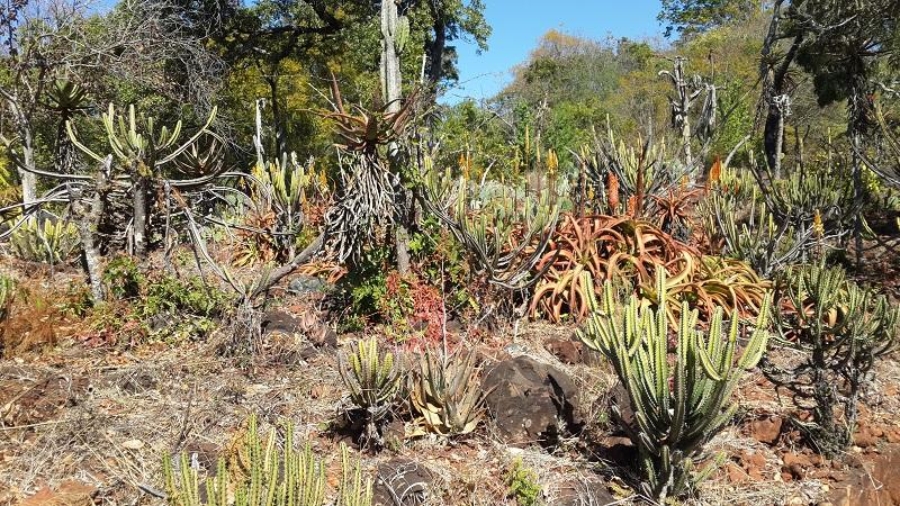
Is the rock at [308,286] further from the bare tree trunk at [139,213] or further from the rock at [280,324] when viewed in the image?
the bare tree trunk at [139,213]

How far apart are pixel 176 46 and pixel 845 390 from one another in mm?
9370

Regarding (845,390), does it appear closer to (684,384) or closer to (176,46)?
(684,384)

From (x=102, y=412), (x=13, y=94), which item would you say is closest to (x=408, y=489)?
(x=102, y=412)

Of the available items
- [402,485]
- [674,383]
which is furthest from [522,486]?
[674,383]

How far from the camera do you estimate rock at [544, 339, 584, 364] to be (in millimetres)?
4457

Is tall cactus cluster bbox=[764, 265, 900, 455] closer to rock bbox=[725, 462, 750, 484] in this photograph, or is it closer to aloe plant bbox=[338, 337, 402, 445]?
rock bbox=[725, 462, 750, 484]

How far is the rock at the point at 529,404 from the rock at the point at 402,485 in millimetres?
595

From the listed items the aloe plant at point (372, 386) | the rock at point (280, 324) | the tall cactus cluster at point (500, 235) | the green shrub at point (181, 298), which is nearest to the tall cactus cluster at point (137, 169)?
the green shrub at point (181, 298)

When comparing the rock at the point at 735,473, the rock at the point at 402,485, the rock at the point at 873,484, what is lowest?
the rock at the point at 873,484

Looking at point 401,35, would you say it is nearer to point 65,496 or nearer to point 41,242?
point 65,496

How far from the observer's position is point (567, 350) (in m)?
4.51

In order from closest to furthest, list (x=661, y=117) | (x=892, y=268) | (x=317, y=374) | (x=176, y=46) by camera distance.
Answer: (x=317, y=374) < (x=892, y=268) < (x=176, y=46) < (x=661, y=117)

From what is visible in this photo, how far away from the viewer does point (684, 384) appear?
8.84ft

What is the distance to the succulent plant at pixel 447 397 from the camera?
3367 mm
